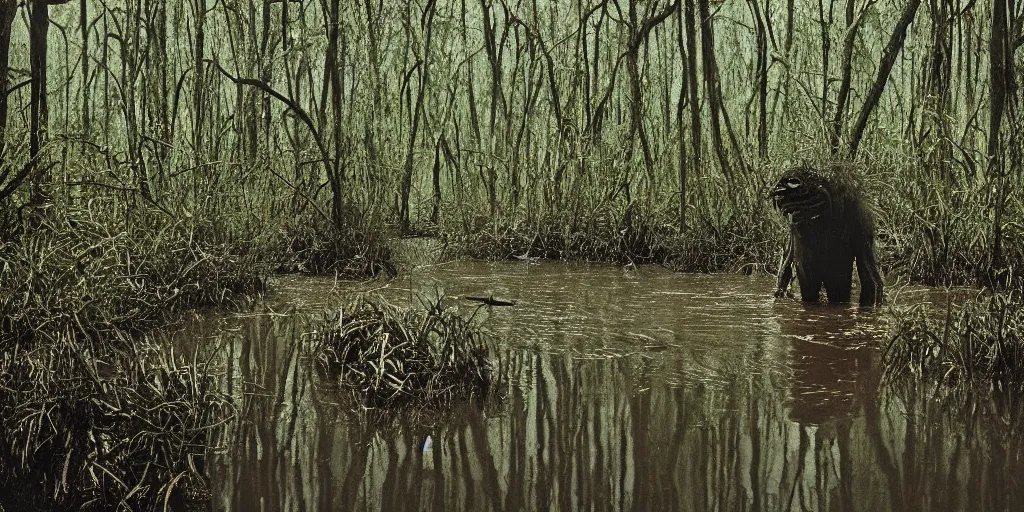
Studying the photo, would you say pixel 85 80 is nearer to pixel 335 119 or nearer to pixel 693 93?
pixel 335 119

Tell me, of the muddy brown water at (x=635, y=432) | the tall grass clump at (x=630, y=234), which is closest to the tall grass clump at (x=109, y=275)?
the muddy brown water at (x=635, y=432)

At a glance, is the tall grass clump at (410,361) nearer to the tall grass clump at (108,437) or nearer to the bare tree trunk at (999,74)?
the tall grass clump at (108,437)

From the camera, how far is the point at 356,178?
7461 mm

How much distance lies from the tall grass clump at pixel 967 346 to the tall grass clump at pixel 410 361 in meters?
1.56

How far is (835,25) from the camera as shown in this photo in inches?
356

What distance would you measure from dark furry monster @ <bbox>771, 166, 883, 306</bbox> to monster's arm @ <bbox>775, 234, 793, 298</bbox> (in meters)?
0.02

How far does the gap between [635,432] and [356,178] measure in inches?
168

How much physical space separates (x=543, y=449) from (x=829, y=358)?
180cm

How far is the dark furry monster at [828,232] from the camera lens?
580 centimetres

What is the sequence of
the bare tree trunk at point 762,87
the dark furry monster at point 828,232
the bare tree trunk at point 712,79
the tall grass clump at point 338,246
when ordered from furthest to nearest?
the bare tree trunk at point 762,87 → the bare tree trunk at point 712,79 → the tall grass clump at point 338,246 → the dark furry monster at point 828,232

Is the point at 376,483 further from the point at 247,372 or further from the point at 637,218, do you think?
the point at 637,218

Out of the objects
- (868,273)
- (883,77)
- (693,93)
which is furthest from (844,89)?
(868,273)

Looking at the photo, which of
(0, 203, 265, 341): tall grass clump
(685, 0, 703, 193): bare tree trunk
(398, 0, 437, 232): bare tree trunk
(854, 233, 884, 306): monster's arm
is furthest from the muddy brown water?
(398, 0, 437, 232): bare tree trunk

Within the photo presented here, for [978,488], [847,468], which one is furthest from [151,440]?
[978,488]
